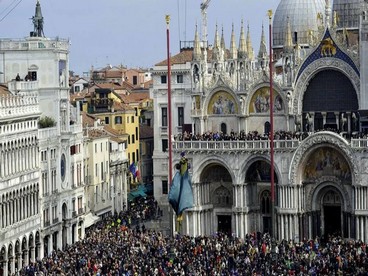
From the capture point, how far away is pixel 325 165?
92.9 m

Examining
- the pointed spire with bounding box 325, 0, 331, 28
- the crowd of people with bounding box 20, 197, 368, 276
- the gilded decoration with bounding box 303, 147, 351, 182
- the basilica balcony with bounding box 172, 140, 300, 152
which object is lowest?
the crowd of people with bounding box 20, 197, 368, 276

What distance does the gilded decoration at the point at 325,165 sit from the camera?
92062 millimetres

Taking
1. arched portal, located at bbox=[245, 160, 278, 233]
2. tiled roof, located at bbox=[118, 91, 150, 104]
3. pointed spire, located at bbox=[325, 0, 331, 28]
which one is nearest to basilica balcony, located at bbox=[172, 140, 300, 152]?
arched portal, located at bbox=[245, 160, 278, 233]

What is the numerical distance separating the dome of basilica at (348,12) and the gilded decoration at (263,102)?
45.2 ft

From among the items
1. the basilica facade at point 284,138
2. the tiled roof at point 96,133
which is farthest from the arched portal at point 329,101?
the tiled roof at point 96,133

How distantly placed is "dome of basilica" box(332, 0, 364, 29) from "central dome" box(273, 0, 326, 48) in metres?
4.33

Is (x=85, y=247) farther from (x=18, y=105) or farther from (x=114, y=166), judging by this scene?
(x=114, y=166)

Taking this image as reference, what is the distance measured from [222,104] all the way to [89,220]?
12959 mm

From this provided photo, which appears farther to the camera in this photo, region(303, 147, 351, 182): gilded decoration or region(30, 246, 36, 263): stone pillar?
region(303, 147, 351, 182): gilded decoration

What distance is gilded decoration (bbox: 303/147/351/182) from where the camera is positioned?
302ft

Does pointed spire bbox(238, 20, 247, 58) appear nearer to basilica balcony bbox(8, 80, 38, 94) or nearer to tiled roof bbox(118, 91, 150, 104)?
basilica balcony bbox(8, 80, 38, 94)

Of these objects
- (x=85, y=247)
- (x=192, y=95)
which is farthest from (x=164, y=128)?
(x=85, y=247)

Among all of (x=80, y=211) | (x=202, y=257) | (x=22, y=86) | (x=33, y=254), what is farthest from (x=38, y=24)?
(x=202, y=257)

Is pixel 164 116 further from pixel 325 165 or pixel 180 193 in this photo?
pixel 180 193
